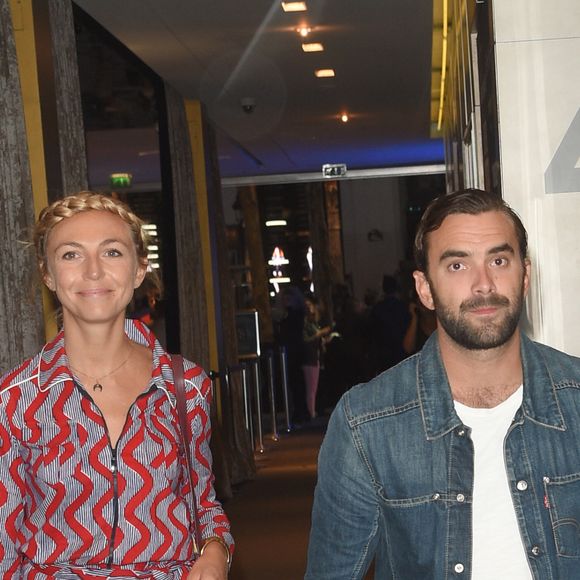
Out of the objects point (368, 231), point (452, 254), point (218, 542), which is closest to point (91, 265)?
point (218, 542)

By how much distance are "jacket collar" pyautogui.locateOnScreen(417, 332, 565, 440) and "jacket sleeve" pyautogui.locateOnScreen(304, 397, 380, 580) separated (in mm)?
156

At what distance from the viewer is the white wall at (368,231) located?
55.9 ft

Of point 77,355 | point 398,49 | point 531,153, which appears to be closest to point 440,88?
point 398,49

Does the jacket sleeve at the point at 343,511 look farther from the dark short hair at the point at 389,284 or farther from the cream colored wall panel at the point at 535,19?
the dark short hair at the point at 389,284

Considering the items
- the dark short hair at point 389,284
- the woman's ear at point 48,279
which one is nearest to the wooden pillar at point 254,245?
the dark short hair at point 389,284

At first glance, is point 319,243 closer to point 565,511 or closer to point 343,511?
point 343,511

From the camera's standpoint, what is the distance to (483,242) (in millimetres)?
2086

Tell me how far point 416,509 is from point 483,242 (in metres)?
0.52

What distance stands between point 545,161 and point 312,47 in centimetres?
440

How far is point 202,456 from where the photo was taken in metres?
2.36

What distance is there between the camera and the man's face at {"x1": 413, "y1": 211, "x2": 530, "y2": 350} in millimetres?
2029

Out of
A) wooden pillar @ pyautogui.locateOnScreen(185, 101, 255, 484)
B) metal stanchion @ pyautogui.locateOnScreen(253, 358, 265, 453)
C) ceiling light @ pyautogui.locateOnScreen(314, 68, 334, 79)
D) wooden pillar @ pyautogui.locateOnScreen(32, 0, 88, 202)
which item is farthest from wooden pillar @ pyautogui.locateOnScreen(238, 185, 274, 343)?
wooden pillar @ pyautogui.locateOnScreen(32, 0, 88, 202)

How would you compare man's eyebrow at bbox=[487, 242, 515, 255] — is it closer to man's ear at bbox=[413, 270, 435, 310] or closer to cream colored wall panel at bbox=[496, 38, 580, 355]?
man's ear at bbox=[413, 270, 435, 310]

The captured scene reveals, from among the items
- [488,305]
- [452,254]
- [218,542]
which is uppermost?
[452,254]
